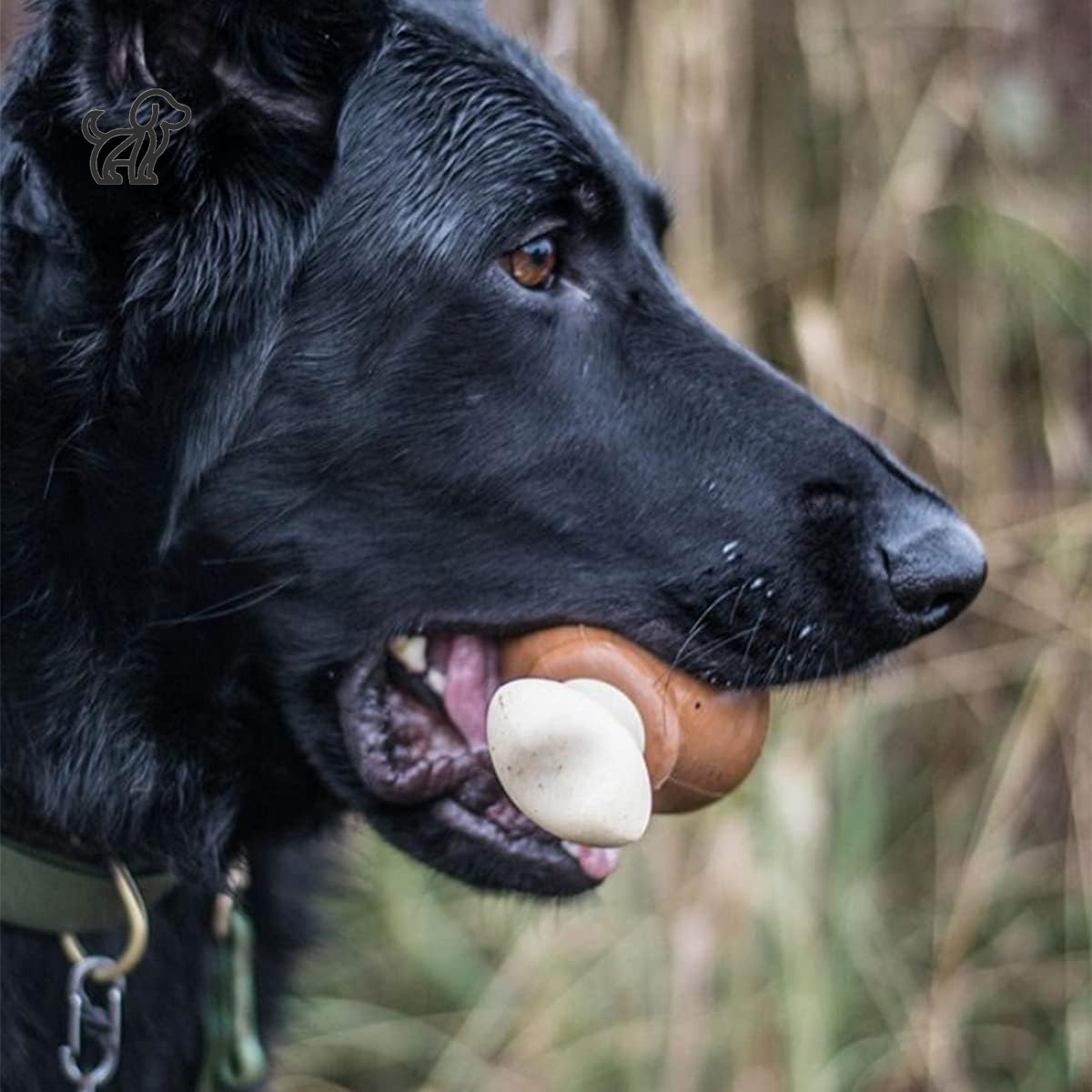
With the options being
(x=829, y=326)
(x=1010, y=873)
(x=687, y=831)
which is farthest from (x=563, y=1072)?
(x=829, y=326)

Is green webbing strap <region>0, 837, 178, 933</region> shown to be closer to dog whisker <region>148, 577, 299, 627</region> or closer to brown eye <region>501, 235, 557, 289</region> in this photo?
dog whisker <region>148, 577, 299, 627</region>

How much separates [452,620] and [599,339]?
34 centimetres

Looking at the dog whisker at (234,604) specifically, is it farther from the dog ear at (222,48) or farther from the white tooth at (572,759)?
the dog ear at (222,48)

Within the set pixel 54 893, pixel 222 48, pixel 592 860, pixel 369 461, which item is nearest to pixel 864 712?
pixel 592 860

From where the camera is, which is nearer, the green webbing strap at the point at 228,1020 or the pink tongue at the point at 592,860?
the pink tongue at the point at 592,860

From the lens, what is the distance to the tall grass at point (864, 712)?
10.4 feet

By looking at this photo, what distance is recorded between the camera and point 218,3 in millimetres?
1809

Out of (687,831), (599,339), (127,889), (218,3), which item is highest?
(218,3)

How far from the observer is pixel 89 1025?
192cm

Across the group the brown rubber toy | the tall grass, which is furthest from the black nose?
the tall grass

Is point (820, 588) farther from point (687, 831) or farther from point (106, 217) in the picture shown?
point (687, 831)

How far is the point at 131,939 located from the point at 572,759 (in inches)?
22.9

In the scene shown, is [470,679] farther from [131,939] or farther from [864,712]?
[864,712]

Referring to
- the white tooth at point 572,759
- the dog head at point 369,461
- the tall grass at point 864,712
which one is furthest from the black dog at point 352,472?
the tall grass at point 864,712
